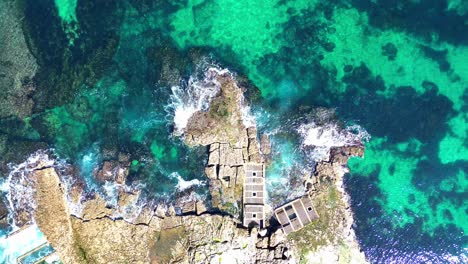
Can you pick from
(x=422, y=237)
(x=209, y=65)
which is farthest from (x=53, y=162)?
(x=422, y=237)

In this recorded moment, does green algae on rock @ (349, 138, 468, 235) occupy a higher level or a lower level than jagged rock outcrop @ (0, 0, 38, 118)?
lower

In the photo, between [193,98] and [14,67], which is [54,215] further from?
[193,98]

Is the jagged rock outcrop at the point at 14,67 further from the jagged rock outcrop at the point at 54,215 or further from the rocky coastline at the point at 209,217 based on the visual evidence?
the jagged rock outcrop at the point at 54,215

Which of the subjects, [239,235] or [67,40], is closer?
[239,235]

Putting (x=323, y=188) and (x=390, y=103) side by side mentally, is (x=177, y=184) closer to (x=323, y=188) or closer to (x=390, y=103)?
(x=323, y=188)

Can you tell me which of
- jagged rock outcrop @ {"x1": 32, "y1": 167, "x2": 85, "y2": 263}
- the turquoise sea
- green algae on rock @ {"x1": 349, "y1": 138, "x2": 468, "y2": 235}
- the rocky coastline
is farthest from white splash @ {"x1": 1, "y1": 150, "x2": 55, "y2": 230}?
green algae on rock @ {"x1": 349, "y1": 138, "x2": 468, "y2": 235}

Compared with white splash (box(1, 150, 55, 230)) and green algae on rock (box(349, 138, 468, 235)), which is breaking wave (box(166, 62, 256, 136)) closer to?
green algae on rock (box(349, 138, 468, 235))

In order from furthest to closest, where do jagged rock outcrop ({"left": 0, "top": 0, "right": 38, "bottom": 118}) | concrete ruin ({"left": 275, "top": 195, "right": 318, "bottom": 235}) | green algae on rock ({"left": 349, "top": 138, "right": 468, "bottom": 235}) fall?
green algae on rock ({"left": 349, "top": 138, "right": 468, "bottom": 235}) < jagged rock outcrop ({"left": 0, "top": 0, "right": 38, "bottom": 118}) < concrete ruin ({"left": 275, "top": 195, "right": 318, "bottom": 235})
